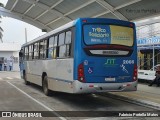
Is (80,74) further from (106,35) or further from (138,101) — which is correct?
(138,101)

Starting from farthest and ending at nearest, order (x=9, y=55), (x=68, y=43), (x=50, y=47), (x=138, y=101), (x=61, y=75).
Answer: (x=9, y=55) < (x=50, y=47) < (x=138, y=101) < (x=61, y=75) < (x=68, y=43)

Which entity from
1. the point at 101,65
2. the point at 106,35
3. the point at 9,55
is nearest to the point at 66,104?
the point at 101,65

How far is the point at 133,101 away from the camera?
13.5m

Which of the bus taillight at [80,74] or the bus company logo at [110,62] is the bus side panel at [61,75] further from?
the bus company logo at [110,62]

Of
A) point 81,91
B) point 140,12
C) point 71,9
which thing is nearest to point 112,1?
point 140,12

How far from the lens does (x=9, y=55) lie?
59156mm

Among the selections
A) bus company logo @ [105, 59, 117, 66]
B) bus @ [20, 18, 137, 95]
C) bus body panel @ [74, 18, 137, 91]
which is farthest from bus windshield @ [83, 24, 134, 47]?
bus company logo @ [105, 59, 117, 66]

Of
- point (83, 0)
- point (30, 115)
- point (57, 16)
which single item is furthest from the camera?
point (57, 16)

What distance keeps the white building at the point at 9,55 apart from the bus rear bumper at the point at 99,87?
4409 cm

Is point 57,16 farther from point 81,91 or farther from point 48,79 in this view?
point 81,91

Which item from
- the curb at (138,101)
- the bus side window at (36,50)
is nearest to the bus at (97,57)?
the curb at (138,101)

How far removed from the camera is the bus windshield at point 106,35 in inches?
467

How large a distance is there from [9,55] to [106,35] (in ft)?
161

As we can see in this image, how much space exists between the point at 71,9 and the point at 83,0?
169 inches
